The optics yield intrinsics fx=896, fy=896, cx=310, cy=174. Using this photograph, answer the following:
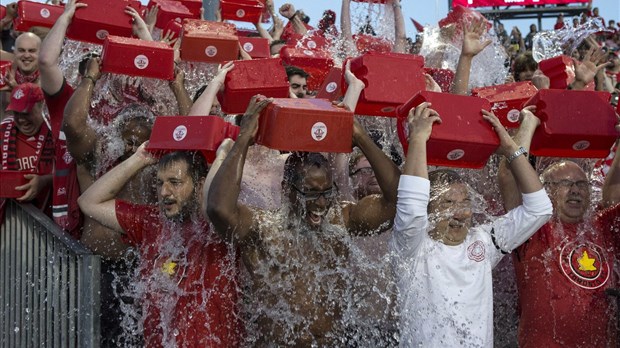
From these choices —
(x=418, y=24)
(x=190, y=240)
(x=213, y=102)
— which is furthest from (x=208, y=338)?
(x=418, y=24)

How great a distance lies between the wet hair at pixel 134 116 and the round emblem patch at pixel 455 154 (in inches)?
81.6

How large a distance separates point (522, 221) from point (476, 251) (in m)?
0.28

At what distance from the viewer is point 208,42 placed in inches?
258

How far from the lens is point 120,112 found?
5.84m

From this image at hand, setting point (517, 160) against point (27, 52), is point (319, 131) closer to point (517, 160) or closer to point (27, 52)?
point (517, 160)

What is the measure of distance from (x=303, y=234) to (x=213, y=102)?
1.47m

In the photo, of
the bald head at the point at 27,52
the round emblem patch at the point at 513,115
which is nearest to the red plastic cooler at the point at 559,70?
the round emblem patch at the point at 513,115

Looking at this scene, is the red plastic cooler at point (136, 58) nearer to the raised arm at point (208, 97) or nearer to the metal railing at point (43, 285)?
the raised arm at point (208, 97)

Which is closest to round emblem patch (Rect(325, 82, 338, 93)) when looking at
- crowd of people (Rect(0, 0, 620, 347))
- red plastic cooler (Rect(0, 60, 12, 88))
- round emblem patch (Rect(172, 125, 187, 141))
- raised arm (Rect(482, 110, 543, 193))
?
crowd of people (Rect(0, 0, 620, 347))

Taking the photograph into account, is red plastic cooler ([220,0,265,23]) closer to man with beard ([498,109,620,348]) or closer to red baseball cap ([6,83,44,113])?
red baseball cap ([6,83,44,113])

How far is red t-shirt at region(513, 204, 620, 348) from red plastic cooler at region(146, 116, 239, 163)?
1723 mm

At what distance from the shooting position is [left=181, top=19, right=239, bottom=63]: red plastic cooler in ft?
21.4

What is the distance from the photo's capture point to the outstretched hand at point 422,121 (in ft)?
14.0

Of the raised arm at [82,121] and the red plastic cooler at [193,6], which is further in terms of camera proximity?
the red plastic cooler at [193,6]
